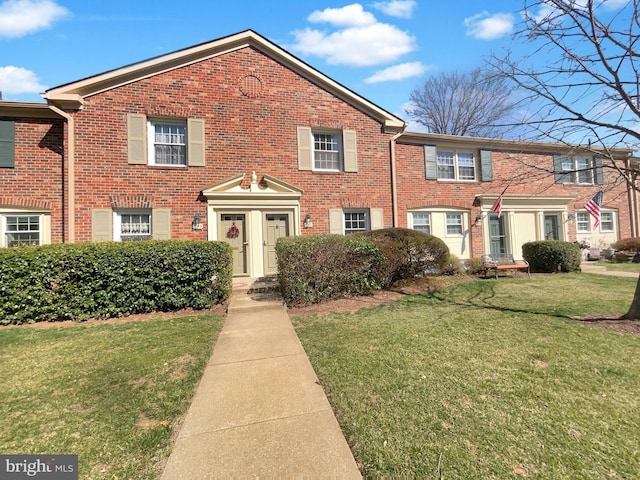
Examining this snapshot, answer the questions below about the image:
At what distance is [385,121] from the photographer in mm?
10609

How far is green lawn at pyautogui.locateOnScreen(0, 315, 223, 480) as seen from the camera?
7.48 ft

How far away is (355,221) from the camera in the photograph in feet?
34.2

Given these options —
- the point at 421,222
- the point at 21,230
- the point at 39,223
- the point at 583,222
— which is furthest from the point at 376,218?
the point at 583,222

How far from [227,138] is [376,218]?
5.57 m

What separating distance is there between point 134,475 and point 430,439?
7.02ft

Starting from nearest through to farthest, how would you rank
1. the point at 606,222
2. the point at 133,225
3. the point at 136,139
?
the point at 136,139, the point at 133,225, the point at 606,222

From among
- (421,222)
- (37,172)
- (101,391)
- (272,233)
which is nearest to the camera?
(101,391)

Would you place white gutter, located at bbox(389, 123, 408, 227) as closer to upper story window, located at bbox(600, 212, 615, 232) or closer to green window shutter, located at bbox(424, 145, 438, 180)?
green window shutter, located at bbox(424, 145, 438, 180)

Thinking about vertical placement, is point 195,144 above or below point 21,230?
above

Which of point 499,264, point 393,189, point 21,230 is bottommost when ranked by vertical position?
point 499,264

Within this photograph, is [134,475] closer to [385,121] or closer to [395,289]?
[395,289]

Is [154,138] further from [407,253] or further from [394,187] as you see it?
[407,253]

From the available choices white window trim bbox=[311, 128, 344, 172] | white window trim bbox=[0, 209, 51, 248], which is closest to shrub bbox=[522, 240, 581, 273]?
white window trim bbox=[311, 128, 344, 172]

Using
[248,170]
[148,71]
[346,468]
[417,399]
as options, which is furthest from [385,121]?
[346,468]
